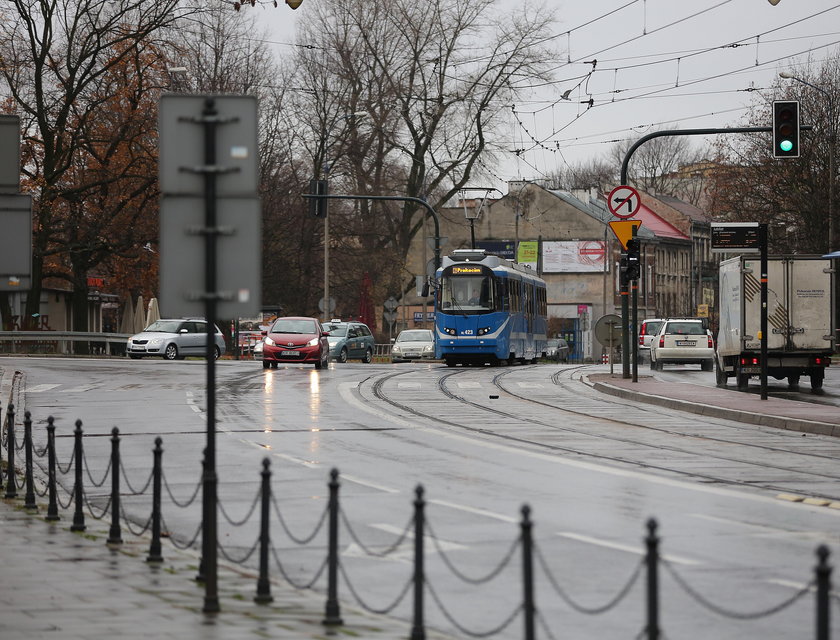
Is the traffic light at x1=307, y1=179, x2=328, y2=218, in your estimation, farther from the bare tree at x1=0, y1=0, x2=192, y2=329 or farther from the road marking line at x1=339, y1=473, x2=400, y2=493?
the road marking line at x1=339, y1=473, x2=400, y2=493

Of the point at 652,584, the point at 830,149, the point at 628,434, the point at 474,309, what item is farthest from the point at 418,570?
the point at 830,149

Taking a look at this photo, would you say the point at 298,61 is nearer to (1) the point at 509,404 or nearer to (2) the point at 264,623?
(1) the point at 509,404

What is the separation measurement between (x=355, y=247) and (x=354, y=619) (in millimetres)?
69168

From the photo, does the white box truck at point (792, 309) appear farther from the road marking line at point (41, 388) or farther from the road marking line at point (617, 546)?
the road marking line at point (617, 546)

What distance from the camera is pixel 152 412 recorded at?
24797mm

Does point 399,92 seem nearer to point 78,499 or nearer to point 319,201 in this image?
point 319,201

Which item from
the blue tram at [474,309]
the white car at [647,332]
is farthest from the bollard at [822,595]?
the white car at [647,332]

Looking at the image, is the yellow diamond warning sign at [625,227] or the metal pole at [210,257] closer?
the metal pole at [210,257]

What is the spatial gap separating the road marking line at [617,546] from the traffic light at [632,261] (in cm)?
2087

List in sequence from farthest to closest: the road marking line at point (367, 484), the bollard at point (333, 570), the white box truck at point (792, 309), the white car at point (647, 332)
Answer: the white car at point (647, 332) < the white box truck at point (792, 309) < the road marking line at point (367, 484) < the bollard at point (333, 570)

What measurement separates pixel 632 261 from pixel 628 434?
36.5 ft

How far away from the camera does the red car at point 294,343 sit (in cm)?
4159

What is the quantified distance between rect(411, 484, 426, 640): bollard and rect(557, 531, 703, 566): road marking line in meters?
2.76

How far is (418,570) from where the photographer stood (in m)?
7.61
